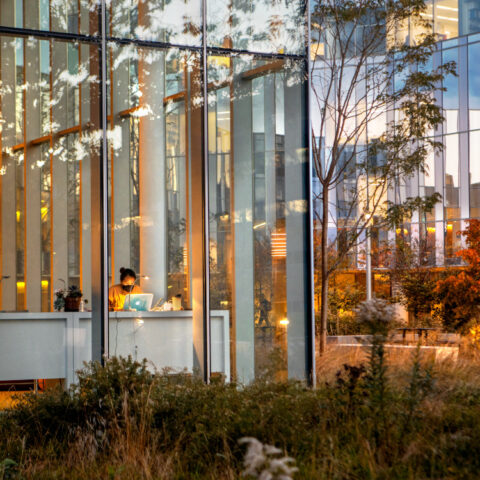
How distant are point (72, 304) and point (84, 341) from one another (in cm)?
49

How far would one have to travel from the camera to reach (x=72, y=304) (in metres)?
7.92

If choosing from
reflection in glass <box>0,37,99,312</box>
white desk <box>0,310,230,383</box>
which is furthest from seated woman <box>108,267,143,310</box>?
reflection in glass <box>0,37,99,312</box>

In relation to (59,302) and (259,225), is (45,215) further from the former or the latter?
(259,225)

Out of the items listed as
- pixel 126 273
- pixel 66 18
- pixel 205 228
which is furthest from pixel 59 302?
pixel 66 18

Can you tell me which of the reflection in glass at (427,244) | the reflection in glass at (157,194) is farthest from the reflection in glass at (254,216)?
the reflection in glass at (427,244)

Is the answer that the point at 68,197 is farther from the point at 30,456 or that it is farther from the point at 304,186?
the point at 30,456

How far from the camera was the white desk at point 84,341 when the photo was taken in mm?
7566

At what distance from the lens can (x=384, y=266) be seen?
25.5 metres

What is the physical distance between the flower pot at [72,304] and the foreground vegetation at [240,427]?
1.63 m

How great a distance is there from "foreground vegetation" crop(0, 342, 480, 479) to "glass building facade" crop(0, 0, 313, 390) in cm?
136

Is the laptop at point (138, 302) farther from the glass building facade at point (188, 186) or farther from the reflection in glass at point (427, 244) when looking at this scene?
the reflection in glass at point (427, 244)

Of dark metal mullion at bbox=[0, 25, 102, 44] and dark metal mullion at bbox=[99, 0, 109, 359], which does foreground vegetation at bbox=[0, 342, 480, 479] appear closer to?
dark metal mullion at bbox=[99, 0, 109, 359]

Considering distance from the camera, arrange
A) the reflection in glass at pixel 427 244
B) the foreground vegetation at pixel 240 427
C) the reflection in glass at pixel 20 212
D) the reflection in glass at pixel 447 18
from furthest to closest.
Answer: the reflection in glass at pixel 447 18
the reflection in glass at pixel 427 244
the reflection in glass at pixel 20 212
the foreground vegetation at pixel 240 427

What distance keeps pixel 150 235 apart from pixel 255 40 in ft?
8.45
